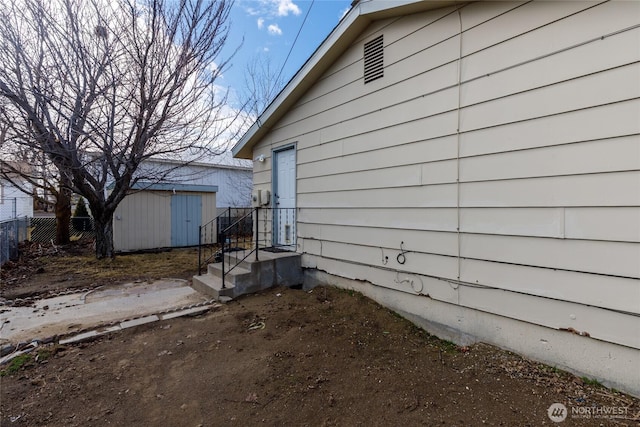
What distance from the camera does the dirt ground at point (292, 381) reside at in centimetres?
211

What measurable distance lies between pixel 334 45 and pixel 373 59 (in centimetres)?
72

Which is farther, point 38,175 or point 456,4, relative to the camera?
point 38,175

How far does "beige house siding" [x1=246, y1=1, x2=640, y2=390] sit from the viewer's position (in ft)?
7.47

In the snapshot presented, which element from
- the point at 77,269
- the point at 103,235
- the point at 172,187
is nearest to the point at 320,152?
the point at 77,269

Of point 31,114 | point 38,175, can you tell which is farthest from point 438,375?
point 38,175

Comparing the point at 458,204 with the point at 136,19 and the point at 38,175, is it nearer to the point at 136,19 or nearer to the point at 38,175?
the point at 136,19

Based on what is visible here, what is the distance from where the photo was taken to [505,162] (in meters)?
2.87

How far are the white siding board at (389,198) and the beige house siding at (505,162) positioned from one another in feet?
0.07

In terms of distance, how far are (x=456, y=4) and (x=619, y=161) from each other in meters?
2.25

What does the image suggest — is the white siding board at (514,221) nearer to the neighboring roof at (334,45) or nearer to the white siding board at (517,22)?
the white siding board at (517,22)

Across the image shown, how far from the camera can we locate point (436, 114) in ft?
11.2

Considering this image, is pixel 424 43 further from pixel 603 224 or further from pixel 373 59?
pixel 603 224

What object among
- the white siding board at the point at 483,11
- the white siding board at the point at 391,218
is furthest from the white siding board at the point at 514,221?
the white siding board at the point at 483,11

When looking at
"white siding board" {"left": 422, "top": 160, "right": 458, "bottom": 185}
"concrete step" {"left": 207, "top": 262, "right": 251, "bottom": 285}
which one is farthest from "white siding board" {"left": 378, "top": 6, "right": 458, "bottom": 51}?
"concrete step" {"left": 207, "top": 262, "right": 251, "bottom": 285}
